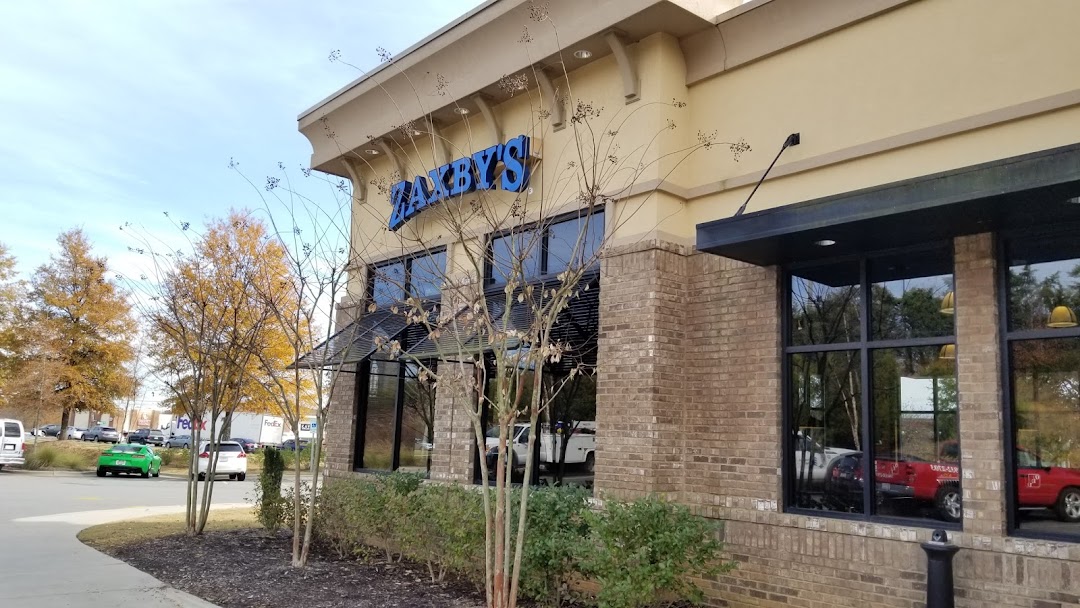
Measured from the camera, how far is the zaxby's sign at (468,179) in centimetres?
1013

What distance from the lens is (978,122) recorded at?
677 cm

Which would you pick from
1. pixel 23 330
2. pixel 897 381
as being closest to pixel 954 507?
pixel 897 381

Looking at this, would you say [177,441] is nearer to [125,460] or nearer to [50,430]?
[50,430]

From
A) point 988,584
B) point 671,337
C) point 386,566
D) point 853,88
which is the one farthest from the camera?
point 386,566

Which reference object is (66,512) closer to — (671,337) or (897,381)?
(671,337)

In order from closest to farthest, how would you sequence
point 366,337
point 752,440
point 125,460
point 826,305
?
point 826,305, point 752,440, point 366,337, point 125,460

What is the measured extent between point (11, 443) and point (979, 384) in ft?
109

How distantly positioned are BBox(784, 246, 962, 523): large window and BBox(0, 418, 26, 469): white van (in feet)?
102

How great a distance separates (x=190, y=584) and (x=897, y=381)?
8.04m

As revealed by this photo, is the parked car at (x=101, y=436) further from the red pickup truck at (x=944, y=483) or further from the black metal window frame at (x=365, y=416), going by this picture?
the red pickup truck at (x=944, y=483)

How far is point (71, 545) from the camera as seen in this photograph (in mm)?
12031

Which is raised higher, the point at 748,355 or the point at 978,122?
the point at 978,122

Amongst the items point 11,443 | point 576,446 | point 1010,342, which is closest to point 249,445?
point 11,443

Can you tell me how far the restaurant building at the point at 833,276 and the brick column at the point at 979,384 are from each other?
2 centimetres
